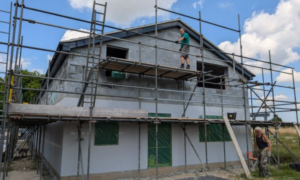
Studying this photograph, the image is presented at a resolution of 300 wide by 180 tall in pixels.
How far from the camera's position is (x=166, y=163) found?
32.3 ft

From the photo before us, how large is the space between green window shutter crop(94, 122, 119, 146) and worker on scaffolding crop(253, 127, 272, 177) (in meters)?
5.48

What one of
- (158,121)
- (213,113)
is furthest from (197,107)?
(158,121)

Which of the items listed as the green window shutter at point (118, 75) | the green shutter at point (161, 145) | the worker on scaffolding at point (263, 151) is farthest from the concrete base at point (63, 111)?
the worker on scaffolding at point (263, 151)

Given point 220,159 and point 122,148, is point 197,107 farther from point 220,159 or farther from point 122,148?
point 122,148

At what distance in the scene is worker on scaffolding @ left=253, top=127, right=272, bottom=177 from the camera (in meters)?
8.72

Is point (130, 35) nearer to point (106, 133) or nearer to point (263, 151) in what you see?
point (106, 133)

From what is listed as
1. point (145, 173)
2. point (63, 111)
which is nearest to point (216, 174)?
point (145, 173)

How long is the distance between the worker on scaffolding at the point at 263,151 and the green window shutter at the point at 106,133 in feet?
18.0

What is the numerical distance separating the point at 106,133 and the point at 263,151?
6.00m

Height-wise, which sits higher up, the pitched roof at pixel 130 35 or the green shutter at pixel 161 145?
the pitched roof at pixel 130 35

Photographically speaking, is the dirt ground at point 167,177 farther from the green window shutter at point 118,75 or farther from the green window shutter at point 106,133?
the green window shutter at point 118,75

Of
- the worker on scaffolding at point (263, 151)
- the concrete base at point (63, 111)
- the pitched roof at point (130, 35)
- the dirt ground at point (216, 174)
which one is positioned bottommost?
the dirt ground at point (216, 174)

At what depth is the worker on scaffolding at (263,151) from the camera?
8719mm

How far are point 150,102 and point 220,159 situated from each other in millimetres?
4653
